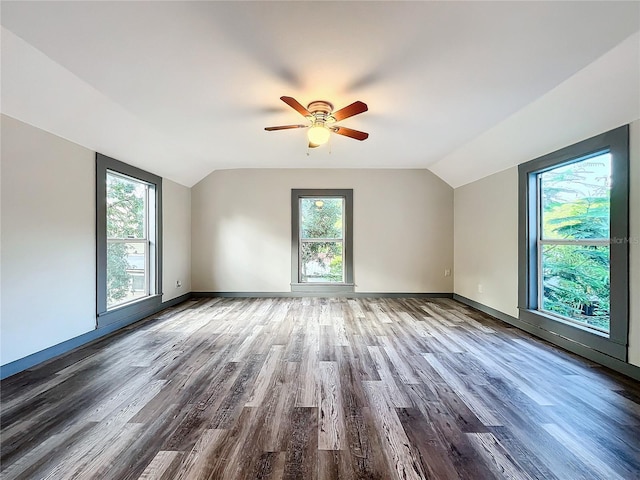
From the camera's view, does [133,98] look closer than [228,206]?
Yes

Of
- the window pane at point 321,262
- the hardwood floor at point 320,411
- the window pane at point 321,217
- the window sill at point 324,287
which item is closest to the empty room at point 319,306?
the hardwood floor at point 320,411

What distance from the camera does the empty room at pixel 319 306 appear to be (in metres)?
1.57

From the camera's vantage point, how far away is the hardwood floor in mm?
1411

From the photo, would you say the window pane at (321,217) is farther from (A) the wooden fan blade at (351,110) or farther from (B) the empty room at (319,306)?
(A) the wooden fan blade at (351,110)

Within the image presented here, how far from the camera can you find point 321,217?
18.0 ft

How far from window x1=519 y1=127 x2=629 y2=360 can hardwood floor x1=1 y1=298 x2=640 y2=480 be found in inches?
16.3

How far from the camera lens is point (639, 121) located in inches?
90.4

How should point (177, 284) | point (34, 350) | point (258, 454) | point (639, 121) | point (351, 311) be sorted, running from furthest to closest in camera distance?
point (177, 284) → point (351, 311) → point (34, 350) → point (639, 121) → point (258, 454)

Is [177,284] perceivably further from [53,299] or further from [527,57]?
[527,57]

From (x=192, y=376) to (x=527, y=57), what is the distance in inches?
141

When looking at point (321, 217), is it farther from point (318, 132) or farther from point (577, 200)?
point (577, 200)

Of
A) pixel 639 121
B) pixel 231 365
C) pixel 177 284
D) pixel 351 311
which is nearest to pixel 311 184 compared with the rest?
pixel 351 311

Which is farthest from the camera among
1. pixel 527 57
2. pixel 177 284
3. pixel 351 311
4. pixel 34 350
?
pixel 177 284

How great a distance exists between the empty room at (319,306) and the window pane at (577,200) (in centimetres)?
2
